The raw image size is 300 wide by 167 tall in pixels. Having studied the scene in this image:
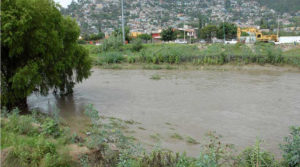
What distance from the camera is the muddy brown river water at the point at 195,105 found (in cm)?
803

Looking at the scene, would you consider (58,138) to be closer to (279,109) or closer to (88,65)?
(88,65)

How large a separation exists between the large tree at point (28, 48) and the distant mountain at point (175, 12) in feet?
288

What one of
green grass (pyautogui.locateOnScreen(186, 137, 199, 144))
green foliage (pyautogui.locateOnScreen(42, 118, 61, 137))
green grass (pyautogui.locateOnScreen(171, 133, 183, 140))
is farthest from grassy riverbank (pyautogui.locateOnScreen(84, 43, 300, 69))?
green foliage (pyautogui.locateOnScreen(42, 118, 61, 137))

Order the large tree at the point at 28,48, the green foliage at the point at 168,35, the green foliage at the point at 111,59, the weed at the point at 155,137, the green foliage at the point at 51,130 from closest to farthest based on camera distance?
the green foliage at the point at 51,130 → the weed at the point at 155,137 → the large tree at the point at 28,48 → the green foliage at the point at 111,59 → the green foliage at the point at 168,35

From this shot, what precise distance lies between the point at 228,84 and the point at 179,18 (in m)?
111

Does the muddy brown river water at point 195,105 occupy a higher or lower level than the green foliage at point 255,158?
lower

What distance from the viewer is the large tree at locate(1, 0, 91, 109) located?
7991mm

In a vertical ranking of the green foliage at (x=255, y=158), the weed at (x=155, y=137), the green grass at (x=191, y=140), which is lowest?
the green grass at (x=191, y=140)

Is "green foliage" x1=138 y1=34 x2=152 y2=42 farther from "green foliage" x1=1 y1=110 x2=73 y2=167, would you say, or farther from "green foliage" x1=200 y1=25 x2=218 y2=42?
"green foliage" x1=1 y1=110 x2=73 y2=167

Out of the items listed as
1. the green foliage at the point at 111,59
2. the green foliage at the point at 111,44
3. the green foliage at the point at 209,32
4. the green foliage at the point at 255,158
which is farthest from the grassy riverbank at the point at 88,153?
the green foliage at the point at 209,32

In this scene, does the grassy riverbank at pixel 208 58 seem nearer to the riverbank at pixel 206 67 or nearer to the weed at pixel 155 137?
the riverbank at pixel 206 67

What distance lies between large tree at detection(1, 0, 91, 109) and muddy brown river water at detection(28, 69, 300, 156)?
1.63m

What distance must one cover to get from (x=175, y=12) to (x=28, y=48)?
133 meters

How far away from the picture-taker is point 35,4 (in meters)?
8.61
